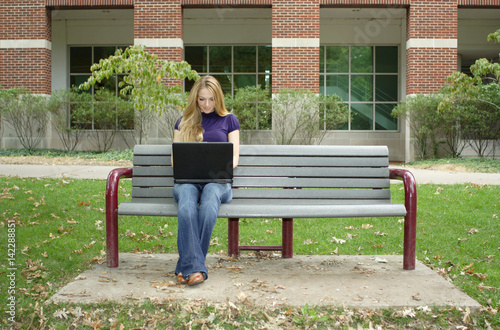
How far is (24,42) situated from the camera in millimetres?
15984

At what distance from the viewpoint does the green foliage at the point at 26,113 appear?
15.6 meters

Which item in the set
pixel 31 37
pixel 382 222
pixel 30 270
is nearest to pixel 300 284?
pixel 30 270

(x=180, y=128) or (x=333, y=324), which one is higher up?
(x=180, y=128)

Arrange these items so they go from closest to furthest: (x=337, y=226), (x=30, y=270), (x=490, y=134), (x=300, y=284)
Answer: (x=300, y=284), (x=30, y=270), (x=337, y=226), (x=490, y=134)

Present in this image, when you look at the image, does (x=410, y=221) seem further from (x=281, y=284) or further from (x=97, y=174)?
(x=97, y=174)

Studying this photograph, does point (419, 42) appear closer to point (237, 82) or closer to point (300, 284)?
point (237, 82)

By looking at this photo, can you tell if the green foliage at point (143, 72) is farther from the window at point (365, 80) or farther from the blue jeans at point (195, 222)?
the blue jeans at point (195, 222)

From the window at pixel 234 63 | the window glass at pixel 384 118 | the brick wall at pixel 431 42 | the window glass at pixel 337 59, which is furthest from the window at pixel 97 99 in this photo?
the brick wall at pixel 431 42

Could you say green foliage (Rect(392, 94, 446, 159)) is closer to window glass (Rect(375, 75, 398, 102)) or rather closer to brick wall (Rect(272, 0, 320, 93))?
window glass (Rect(375, 75, 398, 102))

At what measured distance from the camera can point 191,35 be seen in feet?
59.4

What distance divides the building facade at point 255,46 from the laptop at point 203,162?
11820 millimetres

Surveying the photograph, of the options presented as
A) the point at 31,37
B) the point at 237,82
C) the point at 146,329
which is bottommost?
the point at 146,329

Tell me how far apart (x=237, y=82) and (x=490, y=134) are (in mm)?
8431

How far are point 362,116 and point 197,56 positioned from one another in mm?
6238
